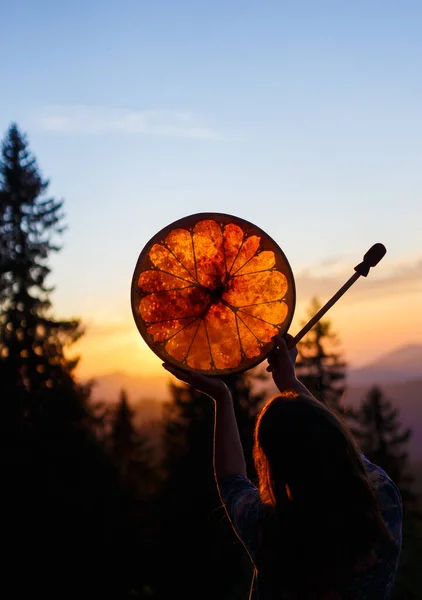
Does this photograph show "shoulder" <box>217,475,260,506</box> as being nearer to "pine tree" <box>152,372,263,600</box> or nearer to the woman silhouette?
the woman silhouette

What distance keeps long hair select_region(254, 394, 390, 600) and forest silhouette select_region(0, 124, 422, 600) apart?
8272 millimetres

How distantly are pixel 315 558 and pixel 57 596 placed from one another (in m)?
15.5

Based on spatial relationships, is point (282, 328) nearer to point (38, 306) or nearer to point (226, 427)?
point (226, 427)

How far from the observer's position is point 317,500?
1763 millimetres

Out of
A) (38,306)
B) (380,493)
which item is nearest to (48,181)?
(38,306)

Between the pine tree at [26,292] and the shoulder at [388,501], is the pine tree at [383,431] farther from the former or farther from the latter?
the shoulder at [388,501]

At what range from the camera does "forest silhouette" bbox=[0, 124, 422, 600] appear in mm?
15305

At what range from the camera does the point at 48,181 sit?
21922 mm

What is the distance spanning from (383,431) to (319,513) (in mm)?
30942

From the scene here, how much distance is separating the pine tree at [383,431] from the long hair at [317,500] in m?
28.6

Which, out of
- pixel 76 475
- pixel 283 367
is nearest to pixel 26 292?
pixel 76 475

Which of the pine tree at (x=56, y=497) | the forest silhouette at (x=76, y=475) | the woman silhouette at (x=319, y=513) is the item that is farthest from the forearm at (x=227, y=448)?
the pine tree at (x=56, y=497)

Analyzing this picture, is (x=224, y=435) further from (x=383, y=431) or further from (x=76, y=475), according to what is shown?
(x=383, y=431)

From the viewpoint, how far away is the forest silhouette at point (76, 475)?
15.3 metres
